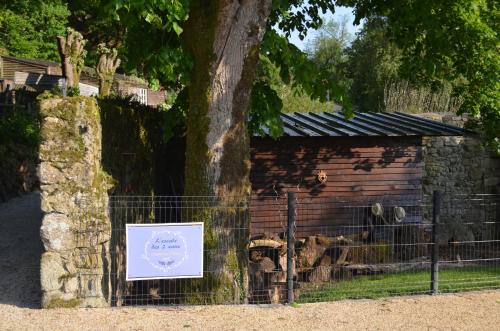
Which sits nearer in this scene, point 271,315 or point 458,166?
point 271,315

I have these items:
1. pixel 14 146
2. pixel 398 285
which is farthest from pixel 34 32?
pixel 398 285

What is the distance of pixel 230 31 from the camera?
9219 mm

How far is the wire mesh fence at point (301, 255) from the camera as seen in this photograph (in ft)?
30.3

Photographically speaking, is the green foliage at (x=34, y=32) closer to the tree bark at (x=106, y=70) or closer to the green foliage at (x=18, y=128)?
the green foliage at (x=18, y=128)

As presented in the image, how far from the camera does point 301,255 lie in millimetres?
11961

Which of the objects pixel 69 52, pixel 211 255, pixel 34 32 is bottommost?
pixel 211 255

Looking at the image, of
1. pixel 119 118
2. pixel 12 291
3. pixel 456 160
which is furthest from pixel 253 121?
pixel 456 160

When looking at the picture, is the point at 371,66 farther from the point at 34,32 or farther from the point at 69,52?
the point at 69,52

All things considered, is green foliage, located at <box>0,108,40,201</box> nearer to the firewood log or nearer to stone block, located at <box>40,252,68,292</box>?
stone block, located at <box>40,252,68,292</box>

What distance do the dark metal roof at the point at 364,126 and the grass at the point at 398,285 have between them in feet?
14.3

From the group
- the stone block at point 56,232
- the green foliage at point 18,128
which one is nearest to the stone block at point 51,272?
the stone block at point 56,232

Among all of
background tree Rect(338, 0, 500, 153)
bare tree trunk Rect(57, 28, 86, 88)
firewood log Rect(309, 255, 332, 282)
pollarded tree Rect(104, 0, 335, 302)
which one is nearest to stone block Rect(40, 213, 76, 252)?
pollarded tree Rect(104, 0, 335, 302)

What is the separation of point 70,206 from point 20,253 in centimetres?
386

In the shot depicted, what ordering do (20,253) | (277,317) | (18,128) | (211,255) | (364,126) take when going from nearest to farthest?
(277,317)
(211,255)
(20,253)
(364,126)
(18,128)
